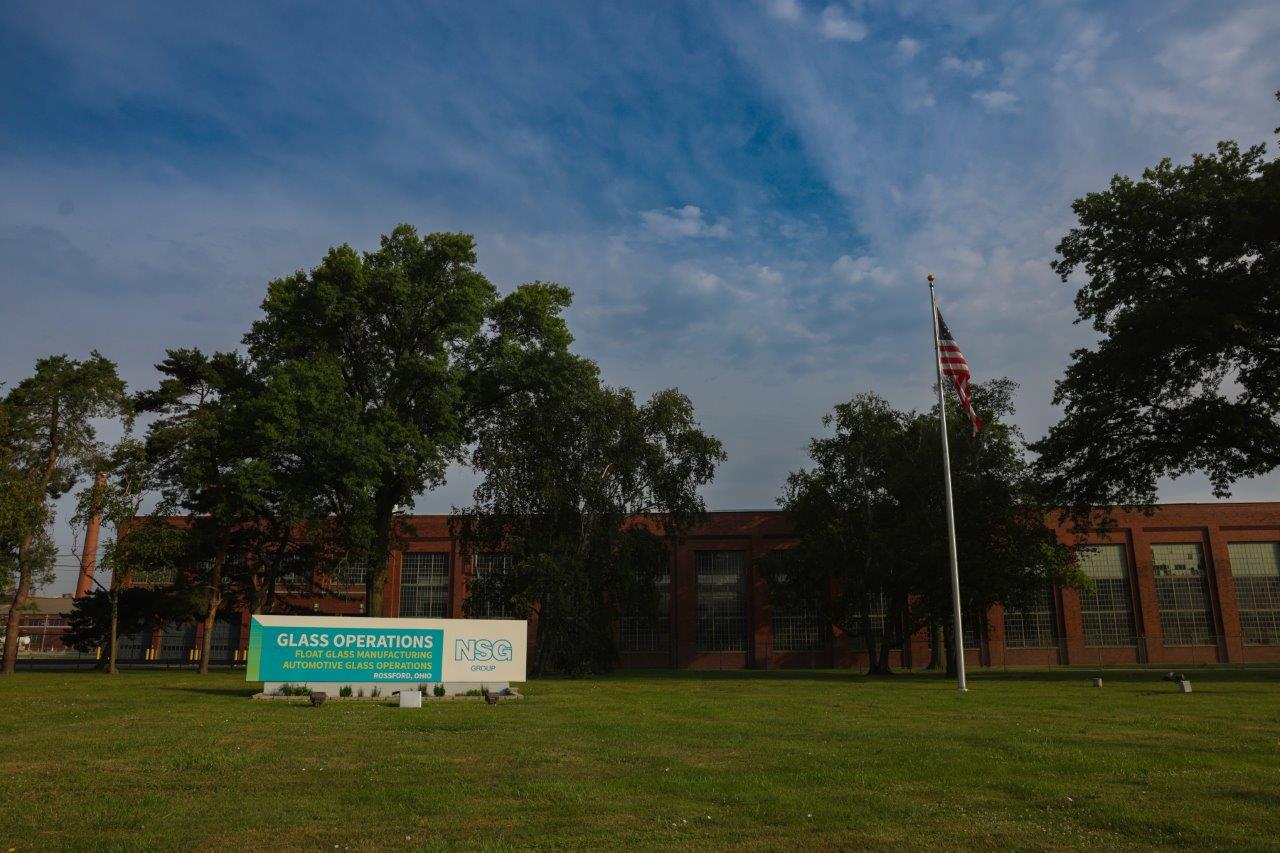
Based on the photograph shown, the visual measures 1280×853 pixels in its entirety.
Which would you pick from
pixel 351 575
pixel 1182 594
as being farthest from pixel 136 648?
pixel 1182 594

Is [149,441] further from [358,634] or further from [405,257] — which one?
[358,634]

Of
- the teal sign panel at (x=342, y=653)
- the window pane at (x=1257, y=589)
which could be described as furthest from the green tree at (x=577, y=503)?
the window pane at (x=1257, y=589)

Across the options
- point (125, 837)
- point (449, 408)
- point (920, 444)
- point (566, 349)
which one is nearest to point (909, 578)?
point (920, 444)

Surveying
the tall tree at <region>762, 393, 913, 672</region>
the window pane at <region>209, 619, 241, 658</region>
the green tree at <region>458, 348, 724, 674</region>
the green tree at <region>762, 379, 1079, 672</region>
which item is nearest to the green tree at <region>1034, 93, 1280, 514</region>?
the green tree at <region>762, 379, 1079, 672</region>

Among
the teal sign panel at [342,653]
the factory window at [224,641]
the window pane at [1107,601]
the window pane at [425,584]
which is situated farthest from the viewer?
the factory window at [224,641]

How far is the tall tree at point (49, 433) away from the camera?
4256 cm

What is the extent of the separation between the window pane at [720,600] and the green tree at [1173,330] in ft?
→ 103

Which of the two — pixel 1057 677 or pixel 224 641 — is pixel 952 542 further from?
pixel 224 641

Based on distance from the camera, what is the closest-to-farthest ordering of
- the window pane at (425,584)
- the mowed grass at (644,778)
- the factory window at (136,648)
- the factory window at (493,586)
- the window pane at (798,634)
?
the mowed grass at (644,778) < the factory window at (493,586) < the window pane at (798,634) < the factory window at (136,648) < the window pane at (425,584)

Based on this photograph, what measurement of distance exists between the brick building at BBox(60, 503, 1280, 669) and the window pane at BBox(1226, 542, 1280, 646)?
0.07m

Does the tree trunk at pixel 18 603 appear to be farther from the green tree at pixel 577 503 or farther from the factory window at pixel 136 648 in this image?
the factory window at pixel 136 648

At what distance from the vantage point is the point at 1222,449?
37.6m

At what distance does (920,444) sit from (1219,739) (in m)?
36.7

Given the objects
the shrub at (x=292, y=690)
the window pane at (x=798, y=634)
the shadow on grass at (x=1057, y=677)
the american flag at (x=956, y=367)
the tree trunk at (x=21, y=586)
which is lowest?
the shadow on grass at (x=1057, y=677)
